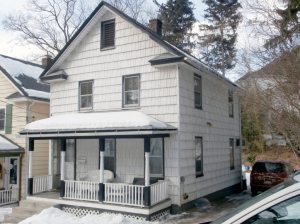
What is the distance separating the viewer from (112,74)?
1622 cm

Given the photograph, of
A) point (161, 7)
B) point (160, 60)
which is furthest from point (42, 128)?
point (161, 7)

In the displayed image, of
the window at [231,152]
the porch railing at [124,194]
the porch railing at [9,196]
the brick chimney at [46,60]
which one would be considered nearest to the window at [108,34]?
the porch railing at [124,194]

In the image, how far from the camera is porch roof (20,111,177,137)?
1332cm

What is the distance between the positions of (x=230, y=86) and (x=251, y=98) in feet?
8.07

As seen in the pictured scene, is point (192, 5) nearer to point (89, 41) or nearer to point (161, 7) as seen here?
point (161, 7)

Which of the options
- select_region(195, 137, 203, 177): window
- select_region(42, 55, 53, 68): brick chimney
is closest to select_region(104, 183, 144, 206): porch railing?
select_region(195, 137, 203, 177): window

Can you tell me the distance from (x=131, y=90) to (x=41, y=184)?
19.9ft

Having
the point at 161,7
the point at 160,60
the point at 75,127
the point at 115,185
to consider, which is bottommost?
the point at 115,185

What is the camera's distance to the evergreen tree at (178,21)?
4212 cm

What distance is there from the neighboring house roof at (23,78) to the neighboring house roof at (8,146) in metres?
2.51

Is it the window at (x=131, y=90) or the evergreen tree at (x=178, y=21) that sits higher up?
the evergreen tree at (x=178, y=21)

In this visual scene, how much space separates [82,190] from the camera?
1461 centimetres

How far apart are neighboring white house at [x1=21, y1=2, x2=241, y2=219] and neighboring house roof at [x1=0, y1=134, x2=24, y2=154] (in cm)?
292

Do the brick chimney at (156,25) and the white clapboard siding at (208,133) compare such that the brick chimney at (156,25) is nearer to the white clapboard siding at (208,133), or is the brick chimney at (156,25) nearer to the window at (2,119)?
the white clapboard siding at (208,133)
